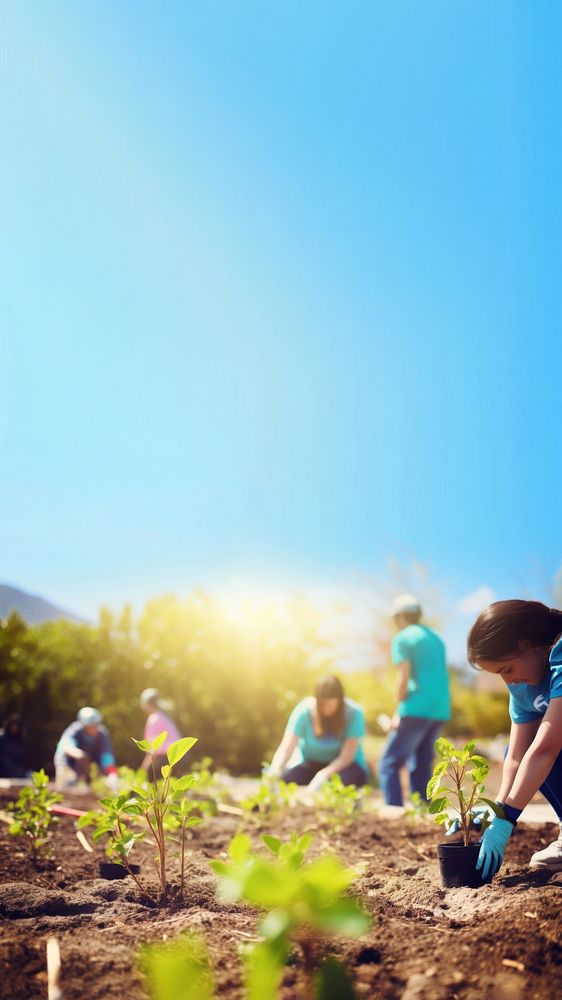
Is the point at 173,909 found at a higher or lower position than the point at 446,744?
lower

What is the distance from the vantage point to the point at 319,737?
19.2 ft

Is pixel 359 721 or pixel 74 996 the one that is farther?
pixel 359 721

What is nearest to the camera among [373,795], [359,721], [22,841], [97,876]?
[97,876]

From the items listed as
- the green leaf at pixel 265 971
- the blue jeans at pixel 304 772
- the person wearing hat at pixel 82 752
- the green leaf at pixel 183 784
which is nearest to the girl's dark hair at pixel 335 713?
the blue jeans at pixel 304 772

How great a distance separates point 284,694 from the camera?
9859mm

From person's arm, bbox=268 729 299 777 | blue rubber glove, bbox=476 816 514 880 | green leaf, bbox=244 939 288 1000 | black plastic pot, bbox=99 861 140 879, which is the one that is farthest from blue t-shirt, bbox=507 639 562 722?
person's arm, bbox=268 729 299 777

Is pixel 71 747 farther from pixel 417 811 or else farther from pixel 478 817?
pixel 478 817

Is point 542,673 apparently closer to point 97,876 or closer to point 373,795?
point 97,876

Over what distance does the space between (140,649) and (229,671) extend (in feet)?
3.95

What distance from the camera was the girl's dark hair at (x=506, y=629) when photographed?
9.37 feet

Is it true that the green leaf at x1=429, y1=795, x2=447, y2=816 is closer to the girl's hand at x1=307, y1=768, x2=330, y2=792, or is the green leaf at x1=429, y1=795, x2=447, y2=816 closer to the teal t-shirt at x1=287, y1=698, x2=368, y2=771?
the girl's hand at x1=307, y1=768, x2=330, y2=792

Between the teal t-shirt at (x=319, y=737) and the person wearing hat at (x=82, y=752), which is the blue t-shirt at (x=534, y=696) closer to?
the teal t-shirt at (x=319, y=737)

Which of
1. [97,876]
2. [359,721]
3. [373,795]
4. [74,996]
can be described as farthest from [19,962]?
[373,795]

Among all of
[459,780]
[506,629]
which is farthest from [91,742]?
[506,629]
